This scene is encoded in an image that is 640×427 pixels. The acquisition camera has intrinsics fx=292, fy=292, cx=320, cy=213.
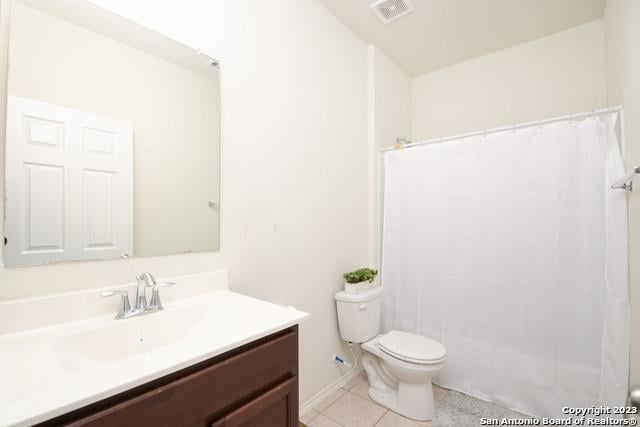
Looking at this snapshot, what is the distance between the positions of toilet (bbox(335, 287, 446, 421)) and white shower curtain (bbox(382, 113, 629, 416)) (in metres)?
0.34

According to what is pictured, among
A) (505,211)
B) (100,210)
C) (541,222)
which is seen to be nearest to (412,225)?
(505,211)

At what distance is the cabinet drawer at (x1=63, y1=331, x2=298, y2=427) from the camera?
59 centimetres

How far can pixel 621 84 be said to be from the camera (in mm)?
1540

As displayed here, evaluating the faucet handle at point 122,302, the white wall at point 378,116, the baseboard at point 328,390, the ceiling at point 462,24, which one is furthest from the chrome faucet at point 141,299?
the ceiling at point 462,24

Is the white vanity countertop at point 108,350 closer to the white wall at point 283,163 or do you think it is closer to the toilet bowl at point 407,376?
the white wall at point 283,163

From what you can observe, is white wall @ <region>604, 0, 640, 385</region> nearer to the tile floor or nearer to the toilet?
the tile floor

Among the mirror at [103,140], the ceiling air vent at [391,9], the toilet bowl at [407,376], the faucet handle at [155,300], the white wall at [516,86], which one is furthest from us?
the white wall at [516,86]

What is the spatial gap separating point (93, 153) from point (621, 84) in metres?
2.47

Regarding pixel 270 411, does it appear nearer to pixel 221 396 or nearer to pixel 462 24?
pixel 221 396

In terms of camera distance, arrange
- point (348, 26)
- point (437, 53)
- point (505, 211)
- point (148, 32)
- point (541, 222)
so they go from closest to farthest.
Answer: point (148, 32) → point (541, 222) → point (505, 211) → point (348, 26) → point (437, 53)

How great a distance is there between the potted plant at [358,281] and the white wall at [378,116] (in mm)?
325

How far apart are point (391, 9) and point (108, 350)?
92.1 inches

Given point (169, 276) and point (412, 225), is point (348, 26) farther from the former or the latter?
point (169, 276)

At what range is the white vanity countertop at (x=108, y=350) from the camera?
21.2 inches
